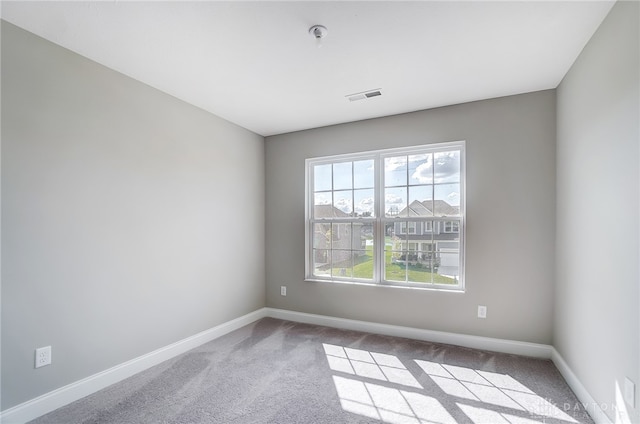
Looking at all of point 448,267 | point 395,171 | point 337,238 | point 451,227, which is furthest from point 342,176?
point 448,267

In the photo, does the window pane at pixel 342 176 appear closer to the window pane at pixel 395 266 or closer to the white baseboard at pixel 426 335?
the window pane at pixel 395 266

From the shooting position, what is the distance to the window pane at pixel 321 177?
153 inches

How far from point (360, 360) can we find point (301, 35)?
2.70 meters

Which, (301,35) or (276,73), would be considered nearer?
(301,35)

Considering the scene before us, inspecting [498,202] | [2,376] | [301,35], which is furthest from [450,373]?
[2,376]

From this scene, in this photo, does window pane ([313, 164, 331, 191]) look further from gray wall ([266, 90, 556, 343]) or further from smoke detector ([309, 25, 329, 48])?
smoke detector ([309, 25, 329, 48])

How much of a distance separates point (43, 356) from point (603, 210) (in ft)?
12.1

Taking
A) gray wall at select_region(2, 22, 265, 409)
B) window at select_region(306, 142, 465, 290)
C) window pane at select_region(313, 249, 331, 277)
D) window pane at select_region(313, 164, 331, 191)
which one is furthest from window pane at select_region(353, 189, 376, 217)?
gray wall at select_region(2, 22, 265, 409)

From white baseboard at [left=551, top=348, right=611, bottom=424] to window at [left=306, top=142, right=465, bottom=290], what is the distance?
3.05 ft

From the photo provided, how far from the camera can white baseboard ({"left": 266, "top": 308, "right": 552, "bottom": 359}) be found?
279 cm

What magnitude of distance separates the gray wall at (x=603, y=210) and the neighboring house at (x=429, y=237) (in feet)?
3.00

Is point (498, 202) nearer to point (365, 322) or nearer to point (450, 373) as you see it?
point (450, 373)

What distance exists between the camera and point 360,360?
2.76m

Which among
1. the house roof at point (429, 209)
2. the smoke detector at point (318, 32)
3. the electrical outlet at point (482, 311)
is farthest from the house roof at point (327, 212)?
the smoke detector at point (318, 32)
